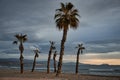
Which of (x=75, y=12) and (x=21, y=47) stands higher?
(x=75, y=12)

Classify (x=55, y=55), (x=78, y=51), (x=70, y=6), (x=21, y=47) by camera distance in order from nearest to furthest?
1. (x=70, y=6)
2. (x=21, y=47)
3. (x=78, y=51)
4. (x=55, y=55)

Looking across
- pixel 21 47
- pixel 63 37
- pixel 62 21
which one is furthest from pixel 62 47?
pixel 21 47

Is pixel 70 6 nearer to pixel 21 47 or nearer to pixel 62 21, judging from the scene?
pixel 62 21

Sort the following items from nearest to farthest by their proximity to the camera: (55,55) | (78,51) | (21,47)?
(21,47)
(78,51)
(55,55)

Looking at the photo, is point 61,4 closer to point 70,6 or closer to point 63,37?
point 70,6

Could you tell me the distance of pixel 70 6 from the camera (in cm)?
3928

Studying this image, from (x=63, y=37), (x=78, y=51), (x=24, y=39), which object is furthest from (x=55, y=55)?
(x=63, y=37)

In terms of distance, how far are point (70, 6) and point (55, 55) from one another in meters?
29.6

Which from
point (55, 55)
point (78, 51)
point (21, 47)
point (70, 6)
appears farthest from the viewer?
point (55, 55)

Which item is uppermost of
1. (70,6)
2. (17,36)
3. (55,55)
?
(70,6)

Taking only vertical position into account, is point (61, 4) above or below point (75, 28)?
above

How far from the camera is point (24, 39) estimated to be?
56500 millimetres

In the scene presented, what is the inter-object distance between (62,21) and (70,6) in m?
2.79

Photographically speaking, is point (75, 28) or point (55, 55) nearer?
point (75, 28)
